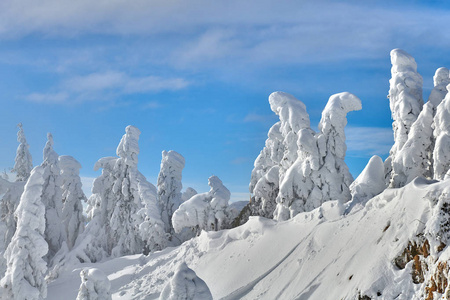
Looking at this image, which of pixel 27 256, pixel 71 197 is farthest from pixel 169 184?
pixel 27 256

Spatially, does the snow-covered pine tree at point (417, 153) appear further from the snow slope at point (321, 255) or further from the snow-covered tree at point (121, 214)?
the snow-covered tree at point (121, 214)

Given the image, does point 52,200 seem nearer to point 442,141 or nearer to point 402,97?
point 402,97

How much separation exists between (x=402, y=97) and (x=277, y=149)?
12.2 m

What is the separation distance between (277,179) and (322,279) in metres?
16.2

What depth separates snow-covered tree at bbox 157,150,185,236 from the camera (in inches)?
1542

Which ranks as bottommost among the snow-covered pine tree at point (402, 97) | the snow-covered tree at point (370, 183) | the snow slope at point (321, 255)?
the snow slope at point (321, 255)

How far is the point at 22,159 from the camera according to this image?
1788 inches

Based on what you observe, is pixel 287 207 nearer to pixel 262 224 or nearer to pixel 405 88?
pixel 262 224

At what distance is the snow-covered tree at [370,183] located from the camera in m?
20.5

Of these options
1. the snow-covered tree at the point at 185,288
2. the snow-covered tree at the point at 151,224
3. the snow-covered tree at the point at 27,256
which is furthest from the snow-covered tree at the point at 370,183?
the snow-covered tree at the point at 151,224

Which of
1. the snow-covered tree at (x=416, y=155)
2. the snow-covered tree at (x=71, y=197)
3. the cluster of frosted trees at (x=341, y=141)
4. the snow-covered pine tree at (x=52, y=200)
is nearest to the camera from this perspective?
the snow-covered tree at (x=416, y=155)

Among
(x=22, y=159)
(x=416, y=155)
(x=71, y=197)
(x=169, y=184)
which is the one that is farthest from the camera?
(x=22, y=159)

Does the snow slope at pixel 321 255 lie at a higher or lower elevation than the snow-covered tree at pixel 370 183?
lower

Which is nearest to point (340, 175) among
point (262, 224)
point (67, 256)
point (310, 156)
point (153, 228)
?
point (310, 156)
